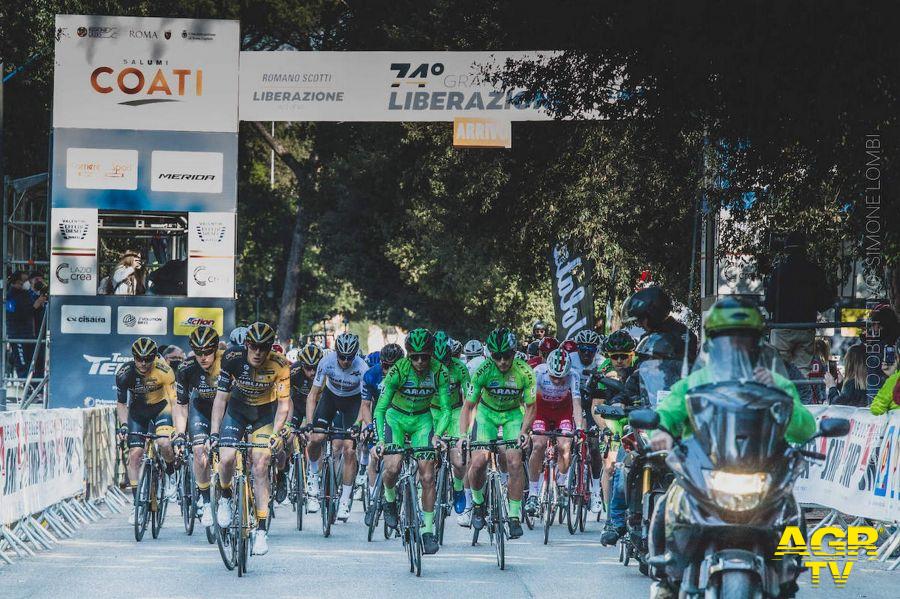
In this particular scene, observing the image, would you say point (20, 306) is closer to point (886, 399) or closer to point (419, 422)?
point (419, 422)

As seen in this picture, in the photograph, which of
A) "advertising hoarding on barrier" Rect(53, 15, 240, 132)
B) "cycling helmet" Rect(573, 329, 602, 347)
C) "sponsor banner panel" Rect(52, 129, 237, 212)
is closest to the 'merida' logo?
"advertising hoarding on barrier" Rect(53, 15, 240, 132)

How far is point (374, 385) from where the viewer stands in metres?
18.7

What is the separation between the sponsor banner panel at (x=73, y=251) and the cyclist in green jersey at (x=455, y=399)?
32.7 ft

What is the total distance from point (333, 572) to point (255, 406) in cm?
181

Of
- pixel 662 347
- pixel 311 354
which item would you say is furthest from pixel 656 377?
pixel 311 354

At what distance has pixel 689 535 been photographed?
6672mm

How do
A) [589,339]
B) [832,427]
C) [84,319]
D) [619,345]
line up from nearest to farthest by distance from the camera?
1. [832,427]
2. [619,345]
3. [589,339]
4. [84,319]

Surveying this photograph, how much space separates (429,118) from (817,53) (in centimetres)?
1147

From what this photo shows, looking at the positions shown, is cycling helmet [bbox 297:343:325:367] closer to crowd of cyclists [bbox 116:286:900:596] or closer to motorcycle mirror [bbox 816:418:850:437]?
crowd of cyclists [bbox 116:286:900:596]

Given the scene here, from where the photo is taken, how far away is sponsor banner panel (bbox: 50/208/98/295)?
23.2m

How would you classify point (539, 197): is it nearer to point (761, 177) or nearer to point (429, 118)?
point (429, 118)

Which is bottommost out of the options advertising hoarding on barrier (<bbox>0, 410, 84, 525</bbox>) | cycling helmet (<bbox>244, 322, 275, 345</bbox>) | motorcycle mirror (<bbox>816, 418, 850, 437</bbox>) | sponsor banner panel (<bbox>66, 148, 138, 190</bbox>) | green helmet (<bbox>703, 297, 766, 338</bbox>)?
advertising hoarding on barrier (<bbox>0, 410, 84, 525</bbox>)

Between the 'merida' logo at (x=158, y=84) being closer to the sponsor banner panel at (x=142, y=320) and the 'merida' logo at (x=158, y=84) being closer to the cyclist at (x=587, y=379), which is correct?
the sponsor banner panel at (x=142, y=320)

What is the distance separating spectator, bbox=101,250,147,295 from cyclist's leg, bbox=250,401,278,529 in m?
11.2
